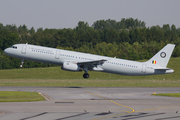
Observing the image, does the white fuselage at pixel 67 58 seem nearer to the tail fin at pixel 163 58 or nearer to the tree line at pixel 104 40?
the tail fin at pixel 163 58

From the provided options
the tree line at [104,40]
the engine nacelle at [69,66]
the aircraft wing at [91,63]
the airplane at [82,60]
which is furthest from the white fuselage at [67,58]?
the tree line at [104,40]

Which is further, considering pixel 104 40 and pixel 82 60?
pixel 104 40

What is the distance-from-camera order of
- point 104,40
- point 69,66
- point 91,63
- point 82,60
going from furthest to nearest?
point 104,40, point 82,60, point 91,63, point 69,66

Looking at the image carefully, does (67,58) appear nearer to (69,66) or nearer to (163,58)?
(69,66)

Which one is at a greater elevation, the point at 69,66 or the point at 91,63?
the point at 91,63

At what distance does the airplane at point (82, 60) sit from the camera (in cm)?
4778

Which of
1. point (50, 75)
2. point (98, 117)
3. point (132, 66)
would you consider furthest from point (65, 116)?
point (50, 75)

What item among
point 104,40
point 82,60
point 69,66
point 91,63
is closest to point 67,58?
point 69,66

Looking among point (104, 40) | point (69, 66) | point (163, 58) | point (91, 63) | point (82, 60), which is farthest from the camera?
point (104, 40)

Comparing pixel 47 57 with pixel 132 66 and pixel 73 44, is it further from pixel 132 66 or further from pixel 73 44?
pixel 73 44

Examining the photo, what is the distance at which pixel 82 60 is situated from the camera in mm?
49344

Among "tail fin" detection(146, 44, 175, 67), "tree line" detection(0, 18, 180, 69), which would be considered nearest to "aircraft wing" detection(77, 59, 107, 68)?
"tail fin" detection(146, 44, 175, 67)

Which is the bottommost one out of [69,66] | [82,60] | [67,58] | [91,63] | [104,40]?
[69,66]

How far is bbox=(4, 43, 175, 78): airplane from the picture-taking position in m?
47.8
